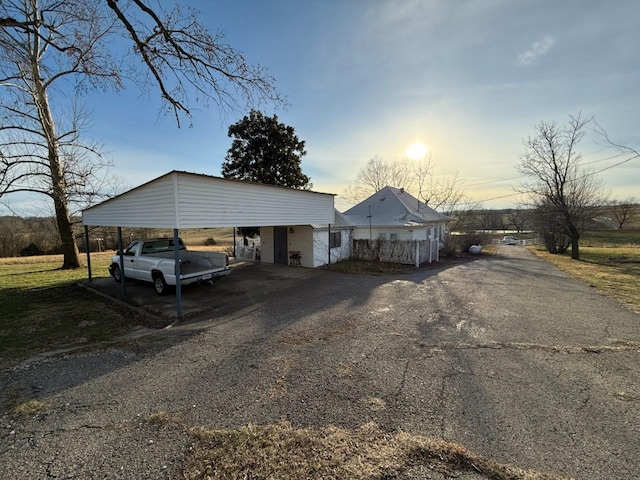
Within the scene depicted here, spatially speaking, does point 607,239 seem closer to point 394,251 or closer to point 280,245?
point 394,251

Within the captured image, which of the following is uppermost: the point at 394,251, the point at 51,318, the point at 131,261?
the point at 131,261

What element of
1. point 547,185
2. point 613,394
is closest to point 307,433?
point 613,394

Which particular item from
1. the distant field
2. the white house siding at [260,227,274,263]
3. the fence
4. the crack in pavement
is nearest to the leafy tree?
the white house siding at [260,227,274,263]

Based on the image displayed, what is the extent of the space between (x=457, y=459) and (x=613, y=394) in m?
2.71

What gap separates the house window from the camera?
15.3 metres

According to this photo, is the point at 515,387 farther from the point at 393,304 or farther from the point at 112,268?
the point at 112,268

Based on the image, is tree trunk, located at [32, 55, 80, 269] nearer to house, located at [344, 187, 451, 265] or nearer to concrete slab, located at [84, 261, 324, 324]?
concrete slab, located at [84, 261, 324, 324]

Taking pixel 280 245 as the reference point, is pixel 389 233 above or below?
above

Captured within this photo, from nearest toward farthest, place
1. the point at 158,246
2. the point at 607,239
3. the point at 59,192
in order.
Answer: the point at 158,246 < the point at 59,192 < the point at 607,239

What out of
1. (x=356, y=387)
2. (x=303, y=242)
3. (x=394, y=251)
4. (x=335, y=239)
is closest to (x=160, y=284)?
(x=303, y=242)

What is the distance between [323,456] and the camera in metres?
2.52

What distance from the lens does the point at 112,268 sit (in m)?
11.1

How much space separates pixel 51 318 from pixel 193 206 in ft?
14.7

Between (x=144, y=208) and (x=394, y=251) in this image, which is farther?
(x=394, y=251)
